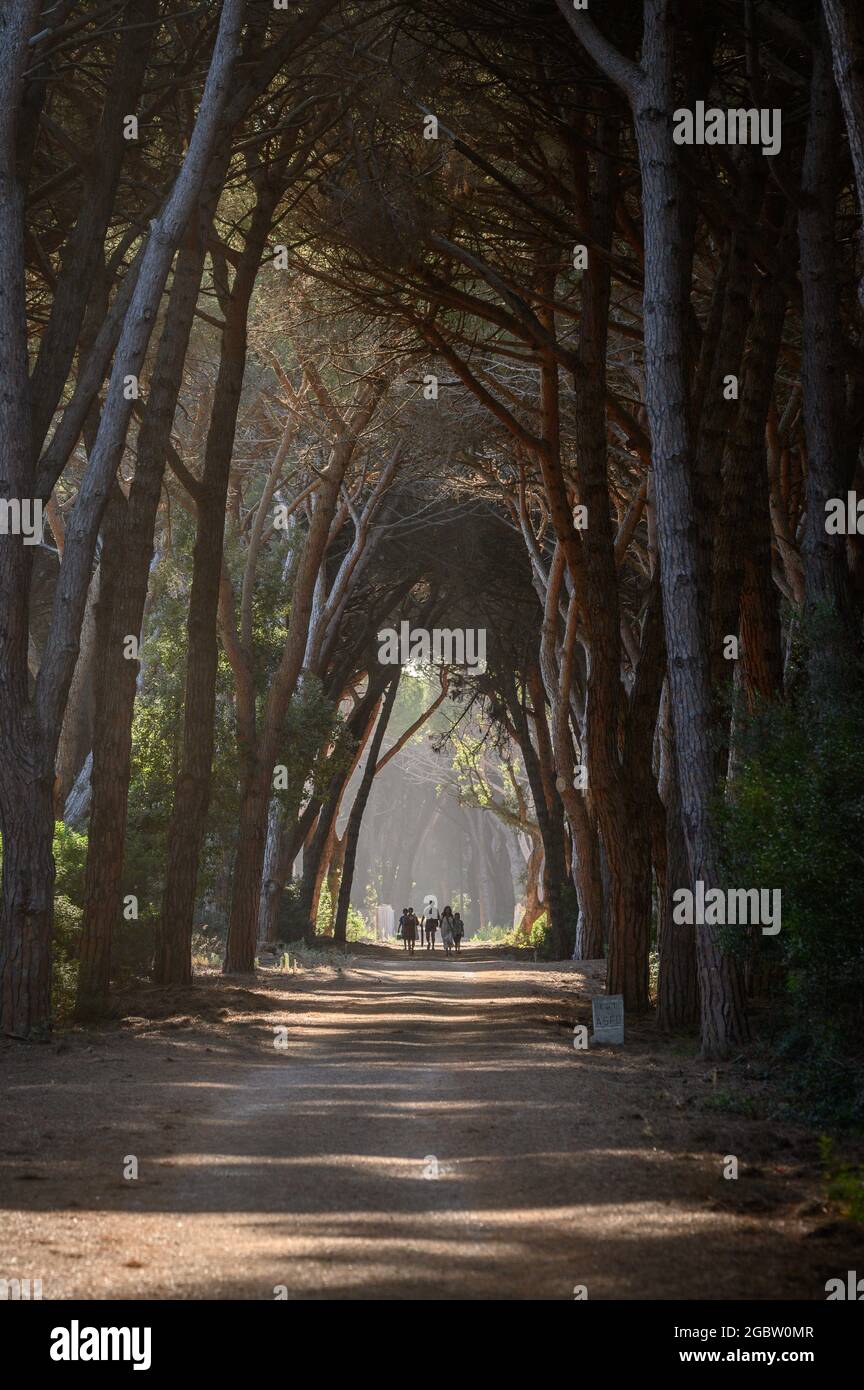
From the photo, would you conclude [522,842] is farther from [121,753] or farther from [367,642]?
[121,753]

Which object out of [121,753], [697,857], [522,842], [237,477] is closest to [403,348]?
[121,753]

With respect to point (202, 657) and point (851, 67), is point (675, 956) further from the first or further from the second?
point (851, 67)

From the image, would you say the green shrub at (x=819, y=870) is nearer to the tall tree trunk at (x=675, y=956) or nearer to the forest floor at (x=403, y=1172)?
the forest floor at (x=403, y=1172)

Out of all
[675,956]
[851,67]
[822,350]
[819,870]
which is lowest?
[675,956]

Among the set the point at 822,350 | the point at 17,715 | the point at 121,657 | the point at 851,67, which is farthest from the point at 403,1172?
the point at 121,657

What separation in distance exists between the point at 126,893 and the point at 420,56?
11001mm

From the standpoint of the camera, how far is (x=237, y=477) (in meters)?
28.3

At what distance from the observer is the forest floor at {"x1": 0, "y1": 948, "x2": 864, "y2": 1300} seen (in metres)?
4.88

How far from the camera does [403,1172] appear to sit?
6.75 m

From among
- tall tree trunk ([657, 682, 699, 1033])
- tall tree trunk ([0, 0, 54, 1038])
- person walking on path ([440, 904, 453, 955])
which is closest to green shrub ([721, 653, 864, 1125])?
tall tree trunk ([657, 682, 699, 1033])

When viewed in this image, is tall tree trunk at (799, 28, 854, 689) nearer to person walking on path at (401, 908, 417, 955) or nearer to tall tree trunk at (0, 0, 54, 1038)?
tall tree trunk at (0, 0, 54, 1038)

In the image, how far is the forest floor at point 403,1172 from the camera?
4.88m

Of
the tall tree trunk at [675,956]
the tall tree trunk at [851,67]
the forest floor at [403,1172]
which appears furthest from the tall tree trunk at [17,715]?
the tall tree trunk at [851,67]

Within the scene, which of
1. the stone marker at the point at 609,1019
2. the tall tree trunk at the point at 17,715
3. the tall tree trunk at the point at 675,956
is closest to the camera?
the tall tree trunk at the point at 17,715
